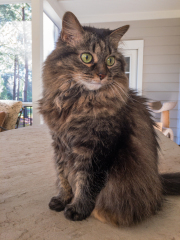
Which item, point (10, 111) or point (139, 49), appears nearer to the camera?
point (10, 111)

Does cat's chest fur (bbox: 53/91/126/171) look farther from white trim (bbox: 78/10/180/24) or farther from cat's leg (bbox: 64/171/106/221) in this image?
white trim (bbox: 78/10/180/24)

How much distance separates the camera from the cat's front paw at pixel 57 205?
0.84 m

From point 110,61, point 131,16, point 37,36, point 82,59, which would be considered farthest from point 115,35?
point 131,16

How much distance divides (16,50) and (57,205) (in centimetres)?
383

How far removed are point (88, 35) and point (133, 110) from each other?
1.39 feet

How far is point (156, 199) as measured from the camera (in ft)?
2.85

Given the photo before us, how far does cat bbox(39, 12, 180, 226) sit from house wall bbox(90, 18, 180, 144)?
11.8 feet

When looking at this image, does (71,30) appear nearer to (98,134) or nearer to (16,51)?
(98,134)

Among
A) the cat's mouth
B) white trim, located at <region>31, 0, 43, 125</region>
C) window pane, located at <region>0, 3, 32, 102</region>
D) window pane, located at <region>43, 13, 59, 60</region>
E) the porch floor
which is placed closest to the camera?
the porch floor

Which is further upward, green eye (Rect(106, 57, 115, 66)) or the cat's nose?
green eye (Rect(106, 57, 115, 66))

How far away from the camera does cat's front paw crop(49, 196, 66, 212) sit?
0.84m

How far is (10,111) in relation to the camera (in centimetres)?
314

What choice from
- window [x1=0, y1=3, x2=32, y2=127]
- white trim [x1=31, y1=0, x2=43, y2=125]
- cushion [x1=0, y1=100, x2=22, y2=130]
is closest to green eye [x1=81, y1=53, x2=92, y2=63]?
white trim [x1=31, y1=0, x2=43, y2=125]

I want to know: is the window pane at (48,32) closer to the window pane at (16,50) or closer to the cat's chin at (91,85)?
the window pane at (16,50)
